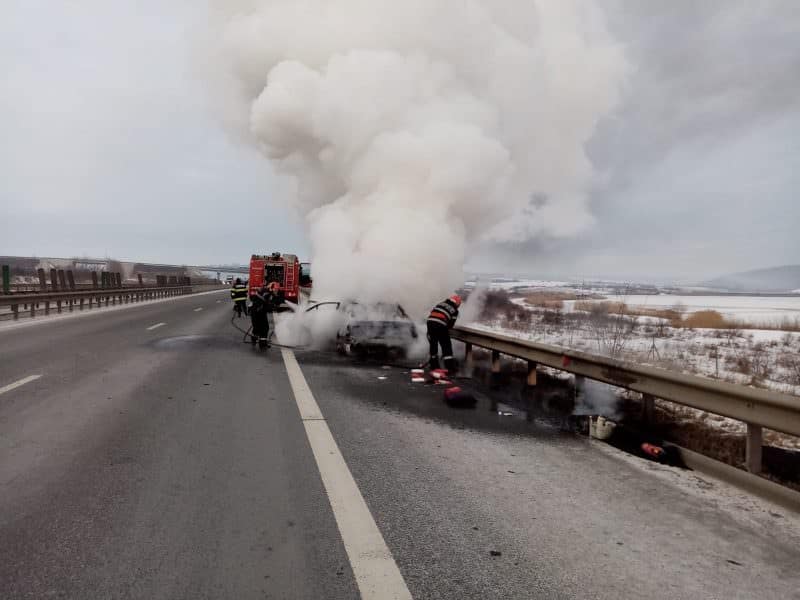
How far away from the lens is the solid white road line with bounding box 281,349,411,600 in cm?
262

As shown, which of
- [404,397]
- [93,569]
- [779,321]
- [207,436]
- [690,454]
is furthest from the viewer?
[779,321]

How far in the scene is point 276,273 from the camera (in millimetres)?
23703

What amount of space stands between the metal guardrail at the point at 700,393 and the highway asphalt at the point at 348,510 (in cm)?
53

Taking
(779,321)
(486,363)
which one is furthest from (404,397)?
(779,321)

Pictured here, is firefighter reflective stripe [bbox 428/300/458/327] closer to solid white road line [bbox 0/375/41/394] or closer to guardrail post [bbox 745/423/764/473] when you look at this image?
guardrail post [bbox 745/423/764/473]

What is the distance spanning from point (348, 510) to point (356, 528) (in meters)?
0.26

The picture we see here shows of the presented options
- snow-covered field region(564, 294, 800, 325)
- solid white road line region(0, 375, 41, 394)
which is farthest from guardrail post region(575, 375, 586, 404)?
snow-covered field region(564, 294, 800, 325)

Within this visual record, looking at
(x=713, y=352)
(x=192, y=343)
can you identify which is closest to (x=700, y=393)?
(x=713, y=352)

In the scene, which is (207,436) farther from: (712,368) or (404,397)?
(712,368)

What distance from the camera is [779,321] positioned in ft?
71.7

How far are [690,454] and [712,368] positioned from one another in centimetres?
705

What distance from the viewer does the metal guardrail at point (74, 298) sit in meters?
17.8

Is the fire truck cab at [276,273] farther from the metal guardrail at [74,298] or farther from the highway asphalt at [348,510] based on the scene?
the highway asphalt at [348,510]

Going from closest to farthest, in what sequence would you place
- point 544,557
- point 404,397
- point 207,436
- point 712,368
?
1. point 544,557
2. point 207,436
3. point 404,397
4. point 712,368
